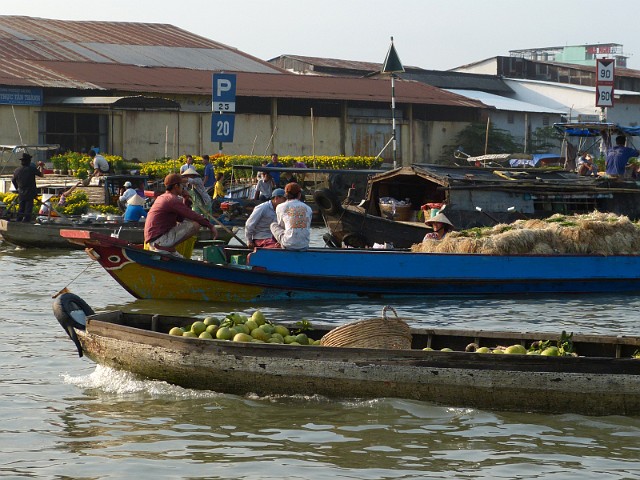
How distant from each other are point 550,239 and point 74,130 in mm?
21996

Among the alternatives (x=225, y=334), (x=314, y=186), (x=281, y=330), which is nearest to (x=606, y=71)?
(x=314, y=186)

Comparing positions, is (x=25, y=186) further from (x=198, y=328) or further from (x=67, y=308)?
(x=198, y=328)

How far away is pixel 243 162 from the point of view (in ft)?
102

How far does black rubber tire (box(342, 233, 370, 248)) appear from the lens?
18125 millimetres

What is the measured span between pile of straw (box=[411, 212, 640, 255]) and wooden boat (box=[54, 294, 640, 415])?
5683 mm

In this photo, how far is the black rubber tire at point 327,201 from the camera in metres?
17.6

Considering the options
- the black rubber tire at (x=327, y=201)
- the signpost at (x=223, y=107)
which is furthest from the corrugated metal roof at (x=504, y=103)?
the black rubber tire at (x=327, y=201)

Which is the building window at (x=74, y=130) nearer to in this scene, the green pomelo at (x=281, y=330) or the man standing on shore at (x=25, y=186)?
the man standing on shore at (x=25, y=186)

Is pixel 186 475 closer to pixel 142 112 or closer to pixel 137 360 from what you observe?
pixel 137 360

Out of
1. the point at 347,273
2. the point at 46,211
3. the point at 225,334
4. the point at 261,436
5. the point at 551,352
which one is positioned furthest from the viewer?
the point at 46,211

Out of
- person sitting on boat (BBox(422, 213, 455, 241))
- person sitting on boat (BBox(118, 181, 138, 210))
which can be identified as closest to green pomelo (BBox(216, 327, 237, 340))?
person sitting on boat (BBox(422, 213, 455, 241))

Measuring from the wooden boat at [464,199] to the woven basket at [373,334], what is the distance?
27.7ft

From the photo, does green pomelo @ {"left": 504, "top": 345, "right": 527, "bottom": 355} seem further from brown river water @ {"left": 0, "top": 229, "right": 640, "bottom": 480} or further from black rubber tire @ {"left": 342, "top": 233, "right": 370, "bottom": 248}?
black rubber tire @ {"left": 342, "top": 233, "right": 370, "bottom": 248}

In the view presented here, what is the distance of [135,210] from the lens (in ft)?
71.1
